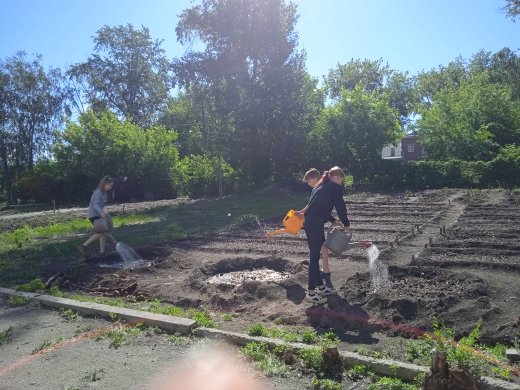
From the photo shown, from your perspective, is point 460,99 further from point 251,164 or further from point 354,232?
point 354,232

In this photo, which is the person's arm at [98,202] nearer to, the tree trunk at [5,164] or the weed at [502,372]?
the weed at [502,372]

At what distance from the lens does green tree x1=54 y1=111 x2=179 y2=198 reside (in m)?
34.2

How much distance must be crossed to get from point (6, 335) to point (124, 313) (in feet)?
4.43

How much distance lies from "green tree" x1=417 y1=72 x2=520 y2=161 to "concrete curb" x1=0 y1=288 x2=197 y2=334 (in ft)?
90.9

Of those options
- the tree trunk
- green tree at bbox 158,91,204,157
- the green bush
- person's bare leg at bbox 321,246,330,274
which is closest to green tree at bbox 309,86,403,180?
the green bush

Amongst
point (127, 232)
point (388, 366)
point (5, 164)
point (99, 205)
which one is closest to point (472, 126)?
point (127, 232)

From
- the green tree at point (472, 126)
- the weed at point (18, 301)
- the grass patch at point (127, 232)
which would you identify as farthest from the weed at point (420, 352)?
the green tree at point (472, 126)

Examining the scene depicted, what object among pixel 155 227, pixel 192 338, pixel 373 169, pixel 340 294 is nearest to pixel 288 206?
pixel 155 227

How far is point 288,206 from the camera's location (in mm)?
19766

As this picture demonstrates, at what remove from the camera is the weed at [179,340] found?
16.8 feet

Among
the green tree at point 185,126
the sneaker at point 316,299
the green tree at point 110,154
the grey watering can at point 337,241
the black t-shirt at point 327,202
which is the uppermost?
the green tree at point 185,126

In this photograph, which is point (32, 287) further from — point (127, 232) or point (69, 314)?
point (127, 232)

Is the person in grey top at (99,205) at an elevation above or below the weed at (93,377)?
above

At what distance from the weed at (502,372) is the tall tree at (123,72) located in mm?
50125
